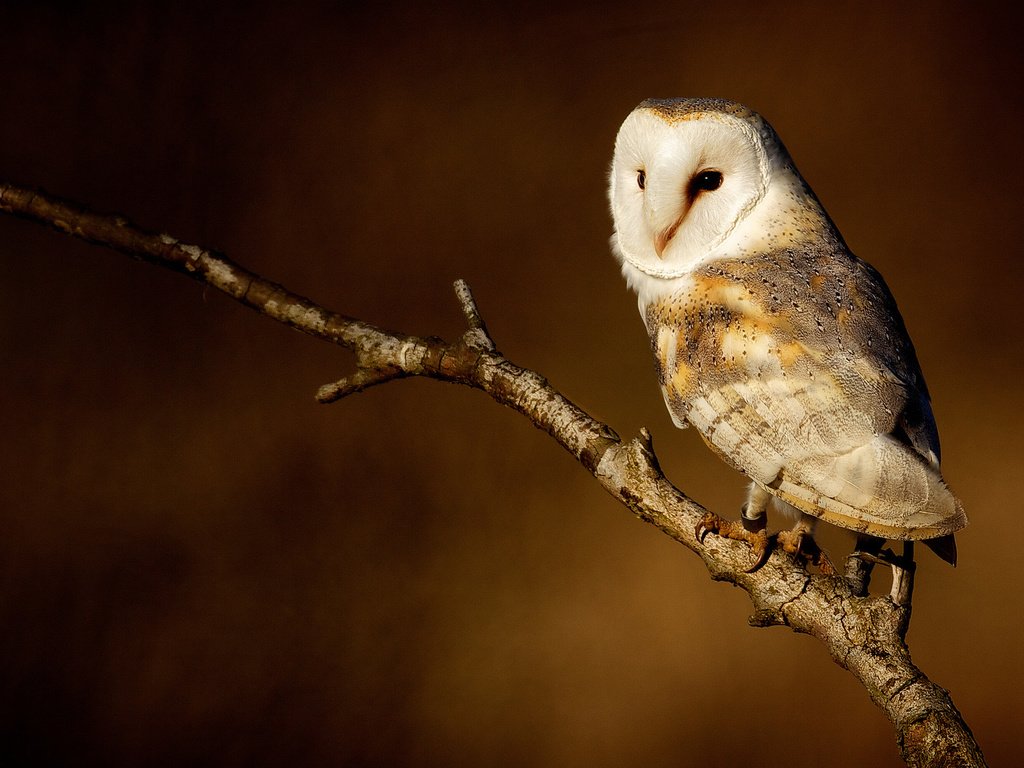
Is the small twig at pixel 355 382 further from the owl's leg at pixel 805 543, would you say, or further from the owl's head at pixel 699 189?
the owl's leg at pixel 805 543

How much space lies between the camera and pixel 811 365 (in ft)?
3.36

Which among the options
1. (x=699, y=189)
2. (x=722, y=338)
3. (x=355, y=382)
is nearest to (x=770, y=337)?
(x=722, y=338)

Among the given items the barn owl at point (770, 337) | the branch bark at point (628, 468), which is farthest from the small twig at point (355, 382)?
the barn owl at point (770, 337)

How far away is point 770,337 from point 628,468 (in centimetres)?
22

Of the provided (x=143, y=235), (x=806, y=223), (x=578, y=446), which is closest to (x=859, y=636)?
(x=578, y=446)

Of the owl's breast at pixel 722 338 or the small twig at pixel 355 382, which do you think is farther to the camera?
the small twig at pixel 355 382

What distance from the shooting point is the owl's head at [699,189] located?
3.47 ft

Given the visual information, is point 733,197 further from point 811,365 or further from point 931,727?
point 931,727

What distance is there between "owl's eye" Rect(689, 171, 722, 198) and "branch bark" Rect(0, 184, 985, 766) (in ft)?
0.99

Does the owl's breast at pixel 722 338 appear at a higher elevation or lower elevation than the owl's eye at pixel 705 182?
lower

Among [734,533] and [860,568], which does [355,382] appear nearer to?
[734,533]

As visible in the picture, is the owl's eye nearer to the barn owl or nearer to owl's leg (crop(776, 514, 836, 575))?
the barn owl

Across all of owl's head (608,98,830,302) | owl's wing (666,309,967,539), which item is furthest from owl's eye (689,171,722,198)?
owl's wing (666,309,967,539)

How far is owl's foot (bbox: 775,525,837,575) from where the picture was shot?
1.08m
